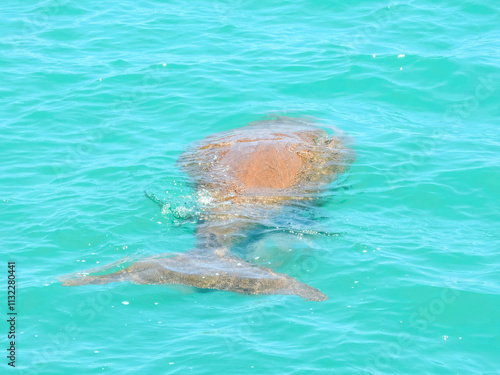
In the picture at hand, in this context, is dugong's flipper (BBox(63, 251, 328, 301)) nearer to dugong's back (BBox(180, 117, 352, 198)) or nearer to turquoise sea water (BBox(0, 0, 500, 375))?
turquoise sea water (BBox(0, 0, 500, 375))

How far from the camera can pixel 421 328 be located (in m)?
7.36

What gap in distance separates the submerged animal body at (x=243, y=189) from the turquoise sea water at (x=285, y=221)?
0.94ft

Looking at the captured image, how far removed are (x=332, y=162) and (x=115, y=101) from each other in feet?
15.8

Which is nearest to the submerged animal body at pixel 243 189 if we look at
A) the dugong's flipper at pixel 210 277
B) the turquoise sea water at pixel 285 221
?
the dugong's flipper at pixel 210 277

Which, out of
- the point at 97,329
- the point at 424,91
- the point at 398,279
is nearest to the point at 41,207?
the point at 97,329

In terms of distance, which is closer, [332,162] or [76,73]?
[332,162]

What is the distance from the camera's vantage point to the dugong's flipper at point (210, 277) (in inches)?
293

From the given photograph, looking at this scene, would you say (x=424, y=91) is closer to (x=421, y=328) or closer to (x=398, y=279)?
(x=398, y=279)

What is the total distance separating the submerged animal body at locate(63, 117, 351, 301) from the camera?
7.52 m

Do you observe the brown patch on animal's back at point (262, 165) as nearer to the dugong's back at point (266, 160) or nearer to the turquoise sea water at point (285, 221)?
the dugong's back at point (266, 160)

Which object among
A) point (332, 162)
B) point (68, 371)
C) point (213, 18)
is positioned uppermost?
point (213, 18)

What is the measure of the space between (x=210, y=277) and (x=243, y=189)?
83.6 inches

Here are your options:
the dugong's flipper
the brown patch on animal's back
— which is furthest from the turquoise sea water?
the brown patch on animal's back

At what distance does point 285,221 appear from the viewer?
892 cm
